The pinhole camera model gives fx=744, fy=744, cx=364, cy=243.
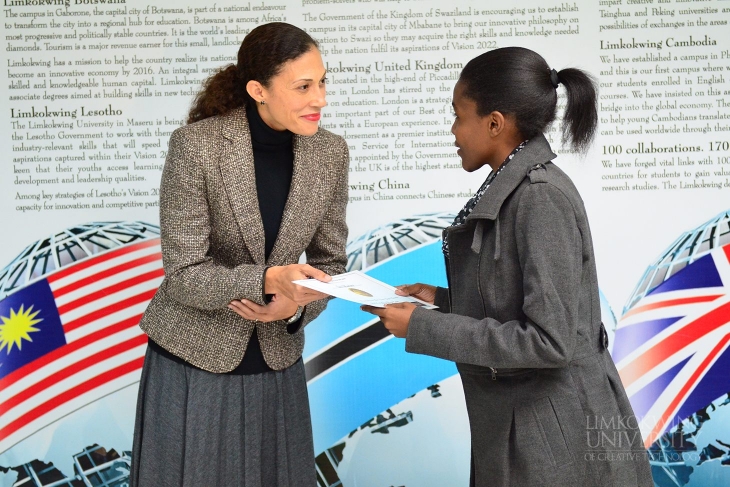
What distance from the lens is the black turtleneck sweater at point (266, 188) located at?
6.09 feet

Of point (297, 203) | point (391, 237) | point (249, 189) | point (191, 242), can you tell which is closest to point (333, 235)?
point (297, 203)

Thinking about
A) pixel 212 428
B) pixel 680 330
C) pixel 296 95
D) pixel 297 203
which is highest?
pixel 296 95

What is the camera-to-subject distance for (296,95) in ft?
5.97

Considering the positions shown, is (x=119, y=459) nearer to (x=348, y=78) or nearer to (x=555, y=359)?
(x=348, y=78)

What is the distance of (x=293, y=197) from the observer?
185cm

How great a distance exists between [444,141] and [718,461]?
1.68 meters

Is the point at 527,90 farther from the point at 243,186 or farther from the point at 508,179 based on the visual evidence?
the point at 243,186

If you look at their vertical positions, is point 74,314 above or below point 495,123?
below

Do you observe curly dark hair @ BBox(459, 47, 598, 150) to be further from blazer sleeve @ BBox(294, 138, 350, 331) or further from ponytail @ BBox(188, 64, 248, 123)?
ponytail @ BBox(188, 64, 248, 123)

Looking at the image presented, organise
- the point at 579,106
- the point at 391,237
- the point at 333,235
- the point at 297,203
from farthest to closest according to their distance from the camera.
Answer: the point at 391,237, the point at 333,235, the point at 297,203, the point at 579,106

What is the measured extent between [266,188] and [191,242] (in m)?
0.24

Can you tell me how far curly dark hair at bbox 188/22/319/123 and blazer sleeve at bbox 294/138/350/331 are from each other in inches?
11.6

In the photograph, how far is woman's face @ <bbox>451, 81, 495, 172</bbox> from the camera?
1.62 m

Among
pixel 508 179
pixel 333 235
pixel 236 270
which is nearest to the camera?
pixel 508 179
